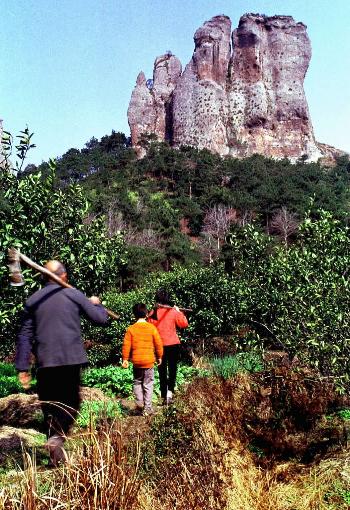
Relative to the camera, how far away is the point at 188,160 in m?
60.9

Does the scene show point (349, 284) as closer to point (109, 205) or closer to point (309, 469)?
point (309, 469)

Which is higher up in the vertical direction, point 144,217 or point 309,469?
point 144,217

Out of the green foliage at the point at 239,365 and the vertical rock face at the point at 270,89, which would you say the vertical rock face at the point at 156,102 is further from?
the green foliage at the point at 239,365

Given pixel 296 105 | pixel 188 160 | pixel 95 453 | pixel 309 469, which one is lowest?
pixel 309 469

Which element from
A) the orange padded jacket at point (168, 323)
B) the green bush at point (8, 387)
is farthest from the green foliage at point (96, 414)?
the green bush at point (8, 387)

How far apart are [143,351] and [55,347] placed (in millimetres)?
3728

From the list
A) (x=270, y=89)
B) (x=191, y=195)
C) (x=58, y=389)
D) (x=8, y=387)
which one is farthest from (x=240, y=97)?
(x=58, y=389)

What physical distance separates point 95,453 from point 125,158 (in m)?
61.3

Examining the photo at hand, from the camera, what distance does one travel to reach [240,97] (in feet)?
260

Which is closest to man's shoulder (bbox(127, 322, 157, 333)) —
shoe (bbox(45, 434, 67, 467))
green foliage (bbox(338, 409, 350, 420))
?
green foliage (bbox(338, 409, 350, 420))

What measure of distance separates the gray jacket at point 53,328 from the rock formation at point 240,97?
7102cm

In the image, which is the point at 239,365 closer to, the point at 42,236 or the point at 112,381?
the point at 112,381

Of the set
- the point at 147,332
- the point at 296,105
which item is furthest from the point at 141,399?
the point at 296,105

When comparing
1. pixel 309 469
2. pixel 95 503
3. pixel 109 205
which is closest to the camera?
pixel 95 503
